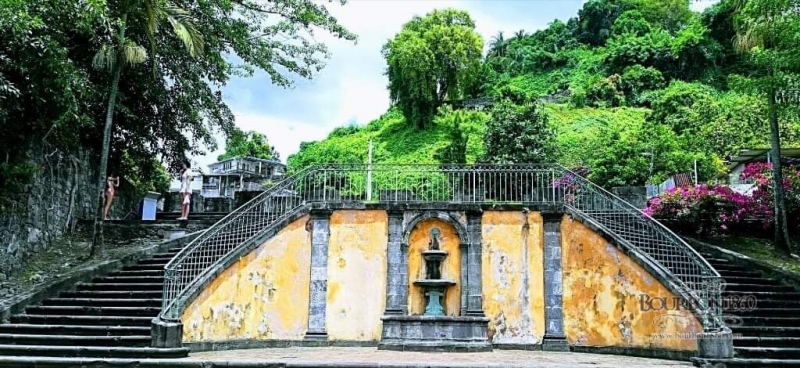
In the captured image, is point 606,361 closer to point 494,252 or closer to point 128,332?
point 494,252

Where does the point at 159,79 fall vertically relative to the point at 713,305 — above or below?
above

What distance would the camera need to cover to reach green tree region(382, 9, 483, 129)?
132 ft

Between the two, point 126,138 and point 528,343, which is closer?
point 528,343

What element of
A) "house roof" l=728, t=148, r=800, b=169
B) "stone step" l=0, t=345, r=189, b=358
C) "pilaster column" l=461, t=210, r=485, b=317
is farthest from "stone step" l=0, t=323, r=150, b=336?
"house roof" l=728, t=148, r=800, b=169

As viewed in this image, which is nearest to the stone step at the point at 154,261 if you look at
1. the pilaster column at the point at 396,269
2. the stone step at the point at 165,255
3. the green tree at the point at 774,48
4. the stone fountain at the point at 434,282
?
the stone step at the point at 165,255

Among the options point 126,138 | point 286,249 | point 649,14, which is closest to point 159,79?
point 126,138

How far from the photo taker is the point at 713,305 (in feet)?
34.8

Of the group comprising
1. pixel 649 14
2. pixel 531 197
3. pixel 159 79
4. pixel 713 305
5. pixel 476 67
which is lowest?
pixel 713 305

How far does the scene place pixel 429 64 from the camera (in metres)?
40.3

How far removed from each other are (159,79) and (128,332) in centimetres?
807

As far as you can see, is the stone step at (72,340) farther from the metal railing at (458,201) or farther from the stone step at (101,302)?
the stone step at (101,302)

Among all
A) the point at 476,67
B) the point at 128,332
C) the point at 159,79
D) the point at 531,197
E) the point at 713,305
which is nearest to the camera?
the point at 713,305

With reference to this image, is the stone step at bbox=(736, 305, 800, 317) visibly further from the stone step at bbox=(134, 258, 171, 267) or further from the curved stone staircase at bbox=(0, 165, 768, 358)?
the stone step at bbox=(134, 258, 171, 267)

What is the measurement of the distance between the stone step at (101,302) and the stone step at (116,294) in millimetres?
268
